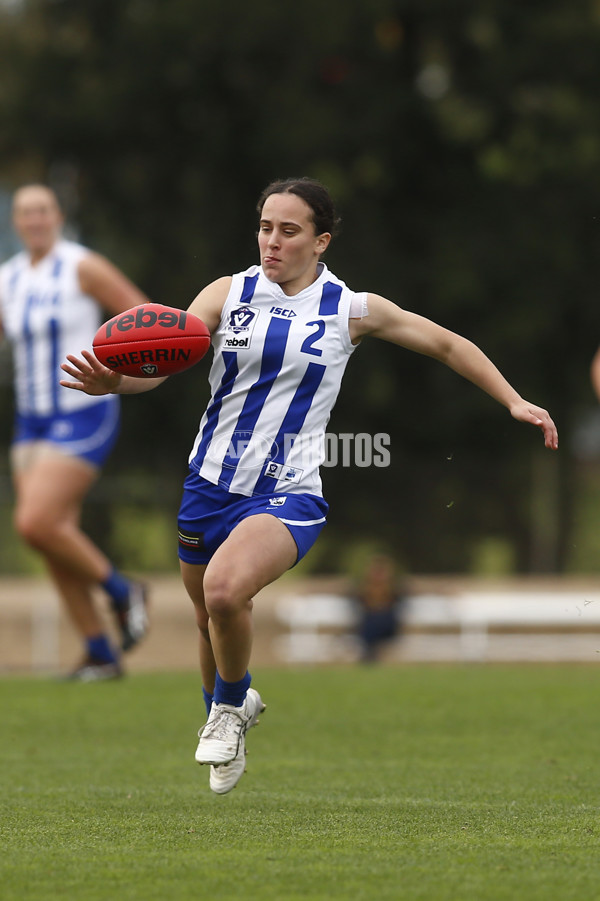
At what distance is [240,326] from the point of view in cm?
526

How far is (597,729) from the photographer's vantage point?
23.4 feet

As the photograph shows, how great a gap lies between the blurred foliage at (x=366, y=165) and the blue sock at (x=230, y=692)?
15.2 metres

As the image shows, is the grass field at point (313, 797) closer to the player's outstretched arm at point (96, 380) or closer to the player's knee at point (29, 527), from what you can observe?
the player's knee at point (29, 527)

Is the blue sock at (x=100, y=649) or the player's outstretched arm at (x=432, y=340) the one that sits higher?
the player's outstretched arm at (x=432, y=340)

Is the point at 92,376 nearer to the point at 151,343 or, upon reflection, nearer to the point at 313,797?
the point at 151,343

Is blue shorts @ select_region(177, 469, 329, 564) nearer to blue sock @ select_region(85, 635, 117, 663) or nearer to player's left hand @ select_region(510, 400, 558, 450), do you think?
player's left hand @ select_region(510, 400, 558, 450)

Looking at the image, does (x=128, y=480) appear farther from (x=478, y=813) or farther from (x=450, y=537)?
(x=478, y=813)

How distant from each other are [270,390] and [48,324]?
3.79 meters

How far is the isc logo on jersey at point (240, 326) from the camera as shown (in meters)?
5.23

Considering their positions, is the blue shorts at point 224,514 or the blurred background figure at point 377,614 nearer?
the blue shorts at point 224,514

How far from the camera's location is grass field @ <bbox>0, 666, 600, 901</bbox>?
3.71 metres

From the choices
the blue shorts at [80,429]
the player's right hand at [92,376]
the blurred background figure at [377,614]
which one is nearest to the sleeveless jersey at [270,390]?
the player's right hand at [92,376]

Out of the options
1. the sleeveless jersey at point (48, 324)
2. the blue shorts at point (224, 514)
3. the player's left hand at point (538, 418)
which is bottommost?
the blue shorts at point (224, 514)

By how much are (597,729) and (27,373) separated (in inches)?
156
